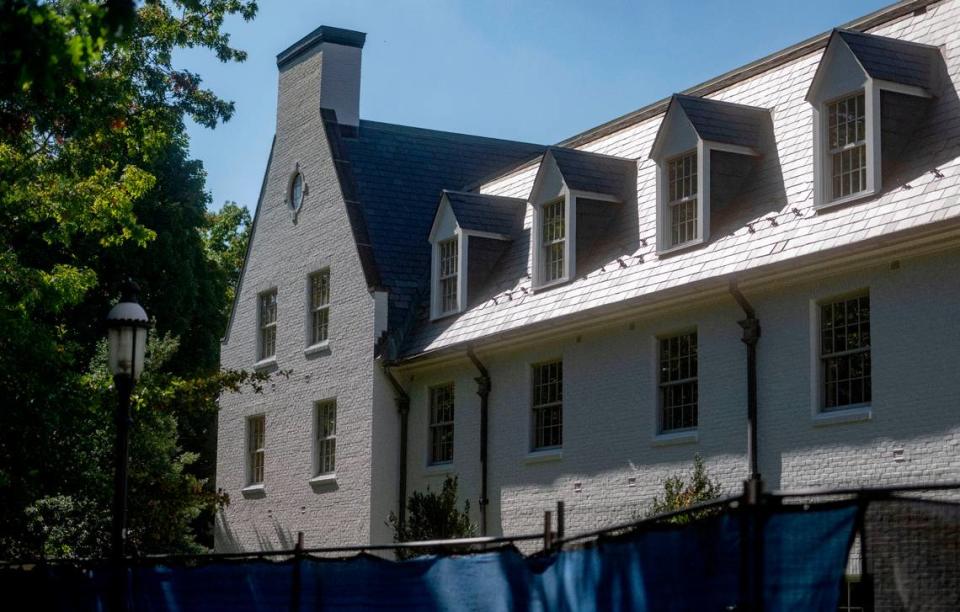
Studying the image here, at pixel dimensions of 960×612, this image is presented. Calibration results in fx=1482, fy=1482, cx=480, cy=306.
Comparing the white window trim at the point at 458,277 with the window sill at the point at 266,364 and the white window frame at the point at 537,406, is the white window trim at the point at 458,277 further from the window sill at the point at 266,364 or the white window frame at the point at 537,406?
the window sill at the point at 266,364

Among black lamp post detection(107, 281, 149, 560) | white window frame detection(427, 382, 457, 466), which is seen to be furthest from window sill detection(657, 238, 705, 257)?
black lamp post detection(107, 281, 149, 560)

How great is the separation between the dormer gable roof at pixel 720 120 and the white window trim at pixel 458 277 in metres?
6.64

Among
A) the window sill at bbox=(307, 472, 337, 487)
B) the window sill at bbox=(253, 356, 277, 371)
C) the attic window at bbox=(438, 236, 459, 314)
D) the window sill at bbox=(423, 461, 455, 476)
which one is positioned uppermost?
the attic window at bbox=(438, 236, 459, 314)

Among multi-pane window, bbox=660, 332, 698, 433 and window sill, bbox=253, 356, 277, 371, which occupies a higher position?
window sill, bbox=253, 356, 277, 371

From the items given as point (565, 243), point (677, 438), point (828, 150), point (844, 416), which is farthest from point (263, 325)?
point (844, 416)

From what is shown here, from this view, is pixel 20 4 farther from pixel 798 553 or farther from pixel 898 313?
pixel 898 313

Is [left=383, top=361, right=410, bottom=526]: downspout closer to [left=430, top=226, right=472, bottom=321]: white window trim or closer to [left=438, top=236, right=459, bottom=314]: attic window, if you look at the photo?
[left=430, top=226, right=472, bottom=321]: white window trim

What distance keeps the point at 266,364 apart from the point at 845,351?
58.8ft

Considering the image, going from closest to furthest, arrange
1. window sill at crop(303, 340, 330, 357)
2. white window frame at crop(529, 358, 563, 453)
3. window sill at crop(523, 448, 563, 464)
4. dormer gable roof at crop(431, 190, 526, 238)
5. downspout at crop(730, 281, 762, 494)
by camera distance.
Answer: downspout at crop(730, 281, 762, 494), window sill at crop(523, 448, 563, 464), white window frame at crop(529, 358, 563, 453), dormer gable roof at crop(431, 190, 526, 238), window sill at crop(303, 340, 330, 357)

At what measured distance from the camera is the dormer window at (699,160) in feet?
72.7

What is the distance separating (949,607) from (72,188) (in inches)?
687

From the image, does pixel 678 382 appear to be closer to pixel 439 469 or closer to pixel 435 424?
pixel 439 469

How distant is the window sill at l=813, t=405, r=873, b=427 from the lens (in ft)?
60.7

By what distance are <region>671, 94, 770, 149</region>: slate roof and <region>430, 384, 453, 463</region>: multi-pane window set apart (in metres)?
8.43
